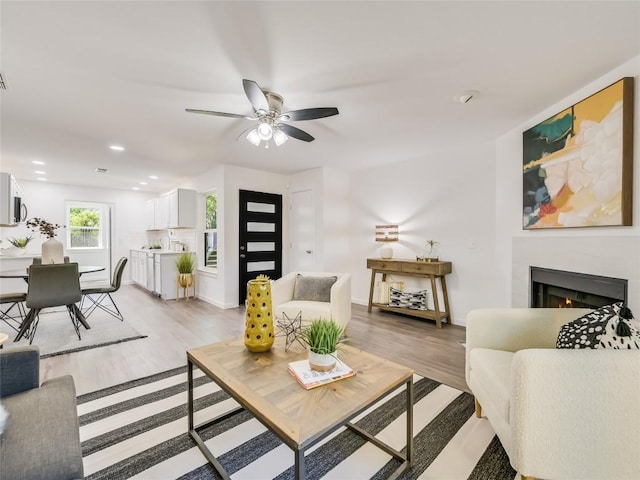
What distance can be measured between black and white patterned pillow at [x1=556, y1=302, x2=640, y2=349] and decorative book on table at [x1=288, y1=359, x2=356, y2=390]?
3.58 feet

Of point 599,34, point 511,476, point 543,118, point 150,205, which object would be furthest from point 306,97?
point 150,205

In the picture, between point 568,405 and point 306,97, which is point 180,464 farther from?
point 306,97

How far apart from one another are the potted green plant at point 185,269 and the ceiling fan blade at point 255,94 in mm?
4204

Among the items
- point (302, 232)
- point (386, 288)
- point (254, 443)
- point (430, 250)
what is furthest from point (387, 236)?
point (254, 443)

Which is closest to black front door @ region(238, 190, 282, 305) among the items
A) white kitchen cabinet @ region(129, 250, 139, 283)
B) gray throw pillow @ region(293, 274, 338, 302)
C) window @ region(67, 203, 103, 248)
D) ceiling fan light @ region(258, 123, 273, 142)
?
gray throw pillow @ region(293, 274, 338, 302)

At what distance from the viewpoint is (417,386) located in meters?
2.26

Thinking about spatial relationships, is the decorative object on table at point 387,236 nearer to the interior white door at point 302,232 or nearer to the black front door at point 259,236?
the interior white door at point 302,232

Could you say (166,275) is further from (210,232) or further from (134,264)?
(134,264)

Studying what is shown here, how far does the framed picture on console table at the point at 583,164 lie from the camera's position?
193 centimetres

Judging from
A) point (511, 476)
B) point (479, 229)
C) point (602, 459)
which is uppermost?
point (479, 229)

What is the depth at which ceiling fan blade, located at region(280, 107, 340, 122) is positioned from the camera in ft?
7.17

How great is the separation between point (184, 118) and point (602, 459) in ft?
12.1

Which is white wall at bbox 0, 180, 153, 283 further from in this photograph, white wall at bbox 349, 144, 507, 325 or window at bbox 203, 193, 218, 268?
white wall at bbox 349, 144, 507, 325

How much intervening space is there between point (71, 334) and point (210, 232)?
2.53 m
